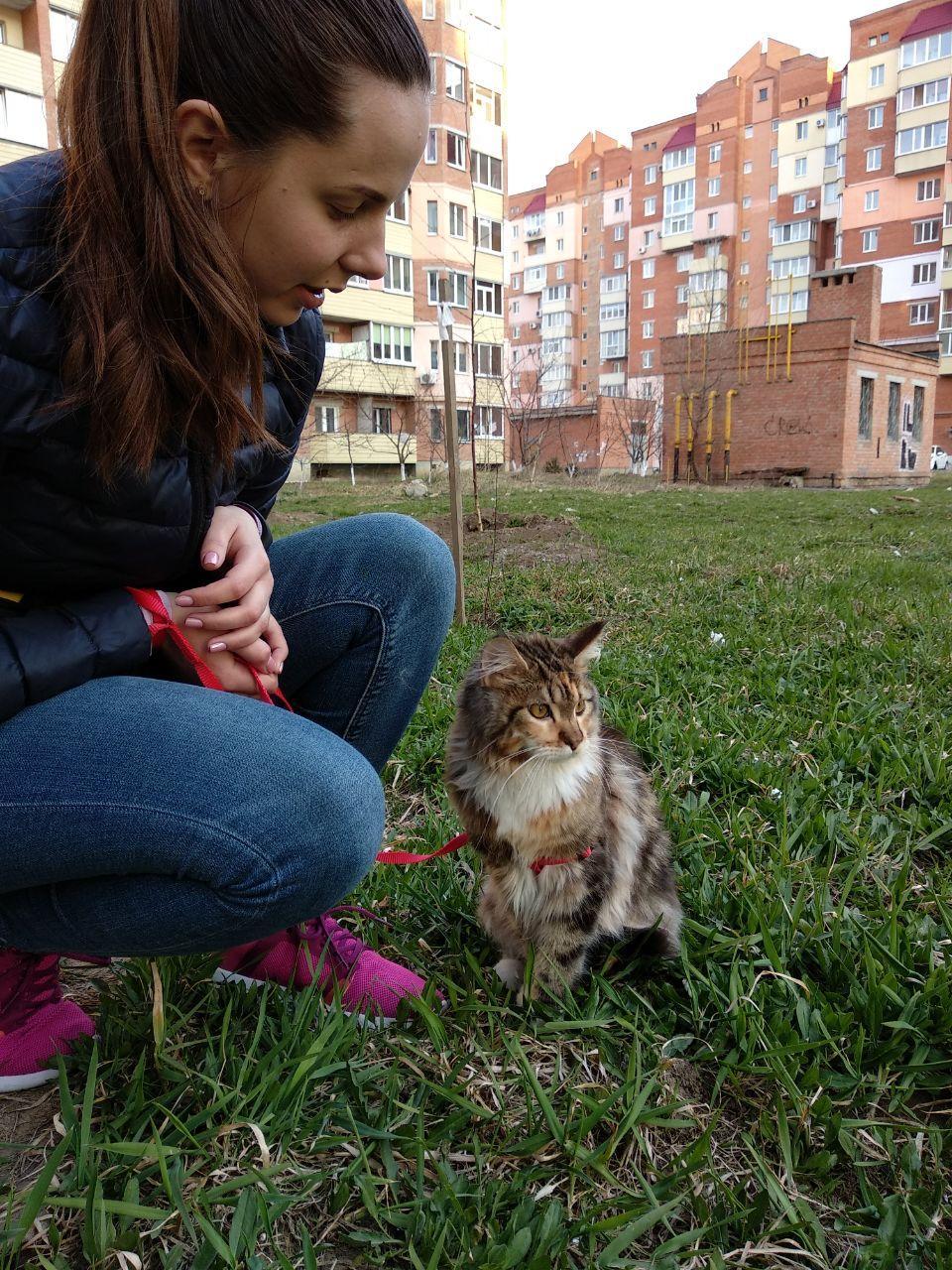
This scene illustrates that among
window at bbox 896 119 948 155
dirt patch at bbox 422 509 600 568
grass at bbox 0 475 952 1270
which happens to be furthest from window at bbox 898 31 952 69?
grass at bbox 0 475 952 1270

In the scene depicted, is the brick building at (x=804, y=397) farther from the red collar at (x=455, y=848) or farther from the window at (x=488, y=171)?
the red collar at (x=455, y=848)

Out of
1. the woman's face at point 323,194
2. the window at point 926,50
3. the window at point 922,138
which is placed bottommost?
the woman's face at point 323,194

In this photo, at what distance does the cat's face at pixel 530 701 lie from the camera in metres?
1.80

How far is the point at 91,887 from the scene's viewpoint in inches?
52.4

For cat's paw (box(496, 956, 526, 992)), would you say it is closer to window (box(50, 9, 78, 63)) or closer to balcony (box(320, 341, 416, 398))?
balcony (box(320, 341, 416, 398))

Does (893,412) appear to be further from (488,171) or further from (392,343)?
(488,171)

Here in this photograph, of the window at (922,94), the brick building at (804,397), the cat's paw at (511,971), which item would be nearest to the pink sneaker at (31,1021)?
the cat's paw at (511,971)

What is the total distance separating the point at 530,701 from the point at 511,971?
621 mm

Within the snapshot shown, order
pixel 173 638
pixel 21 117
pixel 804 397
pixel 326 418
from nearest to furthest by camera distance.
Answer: pixel 173 638 → pixel 21 117 → pixel 804 397 → pixel 326 418

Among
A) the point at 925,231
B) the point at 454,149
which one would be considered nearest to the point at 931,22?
the point at 925,231

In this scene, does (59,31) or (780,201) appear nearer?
(59,31)

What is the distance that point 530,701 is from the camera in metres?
1.82

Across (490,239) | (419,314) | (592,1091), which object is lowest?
(592,1091)

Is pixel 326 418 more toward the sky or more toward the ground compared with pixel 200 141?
more toward the sky
